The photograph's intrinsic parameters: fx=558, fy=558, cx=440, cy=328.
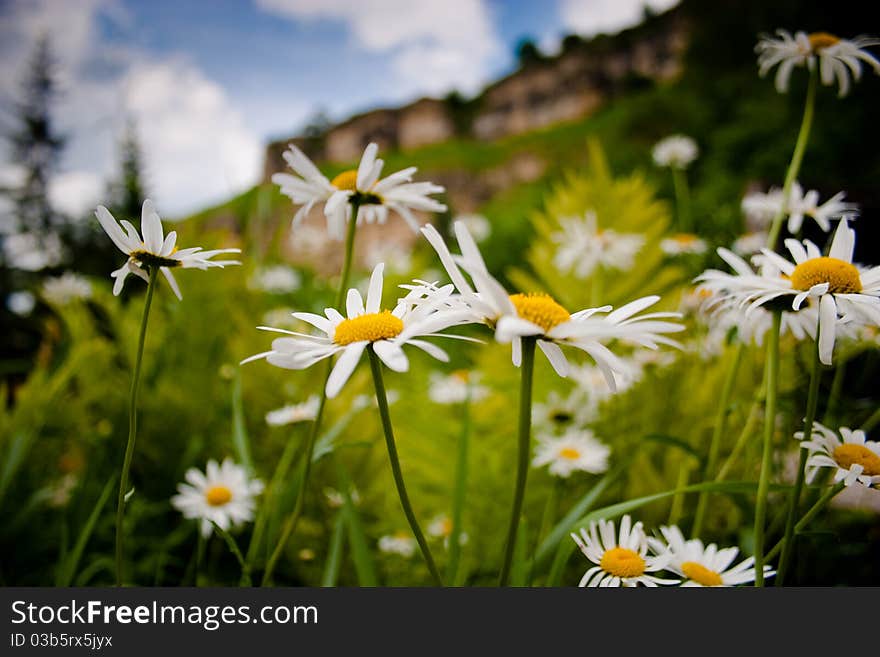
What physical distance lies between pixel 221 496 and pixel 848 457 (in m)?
0.43

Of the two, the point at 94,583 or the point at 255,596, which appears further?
the point at 94,583

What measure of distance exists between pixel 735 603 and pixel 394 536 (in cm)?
43

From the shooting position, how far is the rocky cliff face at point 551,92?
1756 millimetres

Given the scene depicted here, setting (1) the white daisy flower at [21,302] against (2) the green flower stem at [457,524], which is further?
(1) the white daisy flower at [21,302]

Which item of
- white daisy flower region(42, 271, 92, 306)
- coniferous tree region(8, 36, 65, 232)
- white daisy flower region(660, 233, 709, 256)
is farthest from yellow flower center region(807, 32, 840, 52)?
white daisy flower region(42, 271, 92, 306)

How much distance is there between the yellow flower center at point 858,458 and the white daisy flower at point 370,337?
20 cm

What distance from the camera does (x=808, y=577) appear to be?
0.51m

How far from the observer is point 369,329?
0.19 m

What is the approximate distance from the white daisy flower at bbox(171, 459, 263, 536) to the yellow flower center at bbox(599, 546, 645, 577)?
10.5 inches

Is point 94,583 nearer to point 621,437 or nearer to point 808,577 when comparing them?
point 621,437

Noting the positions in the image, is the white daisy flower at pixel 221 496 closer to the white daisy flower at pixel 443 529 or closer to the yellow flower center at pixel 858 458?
the white daisy flower at pixel 443 529

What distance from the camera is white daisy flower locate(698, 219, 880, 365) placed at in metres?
0.23

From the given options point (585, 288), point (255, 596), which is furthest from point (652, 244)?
point (255, 596)

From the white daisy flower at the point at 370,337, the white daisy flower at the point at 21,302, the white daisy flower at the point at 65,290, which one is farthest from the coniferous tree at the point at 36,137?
the white daisy flower at the point at 370,337
